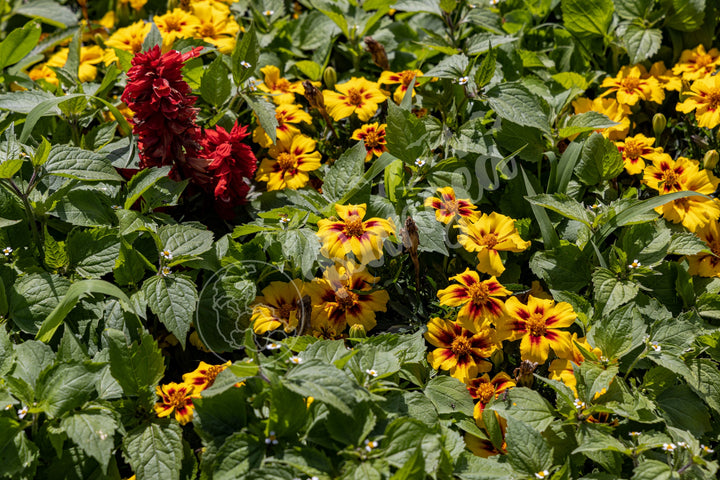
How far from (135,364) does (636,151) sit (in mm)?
1781

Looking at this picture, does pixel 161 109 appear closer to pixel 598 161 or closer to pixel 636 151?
pixel 598 161

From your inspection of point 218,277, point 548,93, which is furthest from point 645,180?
point 218,277

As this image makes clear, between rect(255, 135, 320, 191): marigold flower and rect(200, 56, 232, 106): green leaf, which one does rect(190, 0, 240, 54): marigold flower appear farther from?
rect(255, 135, 320, 191): marigold flower

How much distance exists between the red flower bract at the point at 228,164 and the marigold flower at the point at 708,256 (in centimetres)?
146

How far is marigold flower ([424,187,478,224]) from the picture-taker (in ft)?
7.03

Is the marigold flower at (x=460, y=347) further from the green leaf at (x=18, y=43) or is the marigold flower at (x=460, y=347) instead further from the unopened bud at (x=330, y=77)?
the green leaf at (x=18, y=43)

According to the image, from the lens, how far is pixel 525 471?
1716mm

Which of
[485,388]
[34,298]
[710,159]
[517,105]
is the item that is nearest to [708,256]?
[710,159]

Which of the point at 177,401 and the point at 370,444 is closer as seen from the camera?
the point at 370,444

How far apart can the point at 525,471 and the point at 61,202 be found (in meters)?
1.51

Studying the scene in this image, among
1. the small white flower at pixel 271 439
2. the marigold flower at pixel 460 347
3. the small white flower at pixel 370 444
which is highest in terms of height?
the small white flower at pixel 370 444

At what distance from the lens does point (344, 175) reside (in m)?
2.29

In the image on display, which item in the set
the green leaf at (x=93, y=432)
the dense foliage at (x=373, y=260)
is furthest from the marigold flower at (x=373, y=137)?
the green leaf at (x=93, y=432)

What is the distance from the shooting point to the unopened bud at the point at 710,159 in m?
2.40
